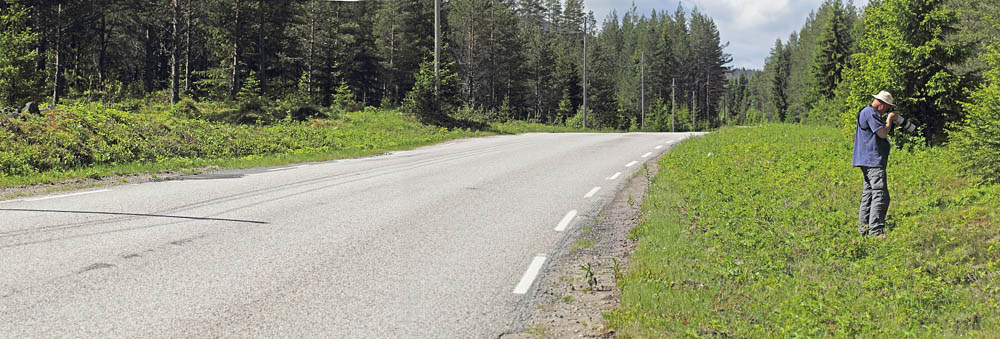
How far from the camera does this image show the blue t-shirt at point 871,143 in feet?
24.9

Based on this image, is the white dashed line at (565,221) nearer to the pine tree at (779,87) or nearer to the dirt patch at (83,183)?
the dirt patch at (83,183)

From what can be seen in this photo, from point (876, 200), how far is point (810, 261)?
5.84 ft

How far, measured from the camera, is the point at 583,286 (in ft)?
18.4

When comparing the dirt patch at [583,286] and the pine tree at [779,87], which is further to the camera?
the pine tree at [779,87]

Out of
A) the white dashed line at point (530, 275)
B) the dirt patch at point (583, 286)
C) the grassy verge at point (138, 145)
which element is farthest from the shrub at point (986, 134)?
the grassy verge at point (138, 145)

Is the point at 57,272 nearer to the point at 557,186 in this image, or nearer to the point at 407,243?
the point at 407,243

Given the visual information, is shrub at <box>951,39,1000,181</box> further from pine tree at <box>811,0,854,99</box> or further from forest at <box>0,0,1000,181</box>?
pine tree at <box>811,0,854,99</box>

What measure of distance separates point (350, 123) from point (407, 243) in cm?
2293

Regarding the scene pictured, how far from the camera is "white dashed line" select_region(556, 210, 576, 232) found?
810 centimetres

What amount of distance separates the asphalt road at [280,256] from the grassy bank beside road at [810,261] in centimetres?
113

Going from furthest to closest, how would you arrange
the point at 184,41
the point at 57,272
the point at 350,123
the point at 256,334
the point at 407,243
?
the point at 184,41, the point at 350,123, the point at 407,243, the point at 57,272, the point at 256,334

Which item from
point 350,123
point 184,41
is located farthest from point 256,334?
point 184,41

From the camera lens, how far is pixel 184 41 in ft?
167

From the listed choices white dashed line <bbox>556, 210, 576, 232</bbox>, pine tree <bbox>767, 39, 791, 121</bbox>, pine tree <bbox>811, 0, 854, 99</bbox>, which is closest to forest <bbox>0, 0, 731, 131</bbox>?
pine tree <bbox>767, 39, 791, 121</bbox>
